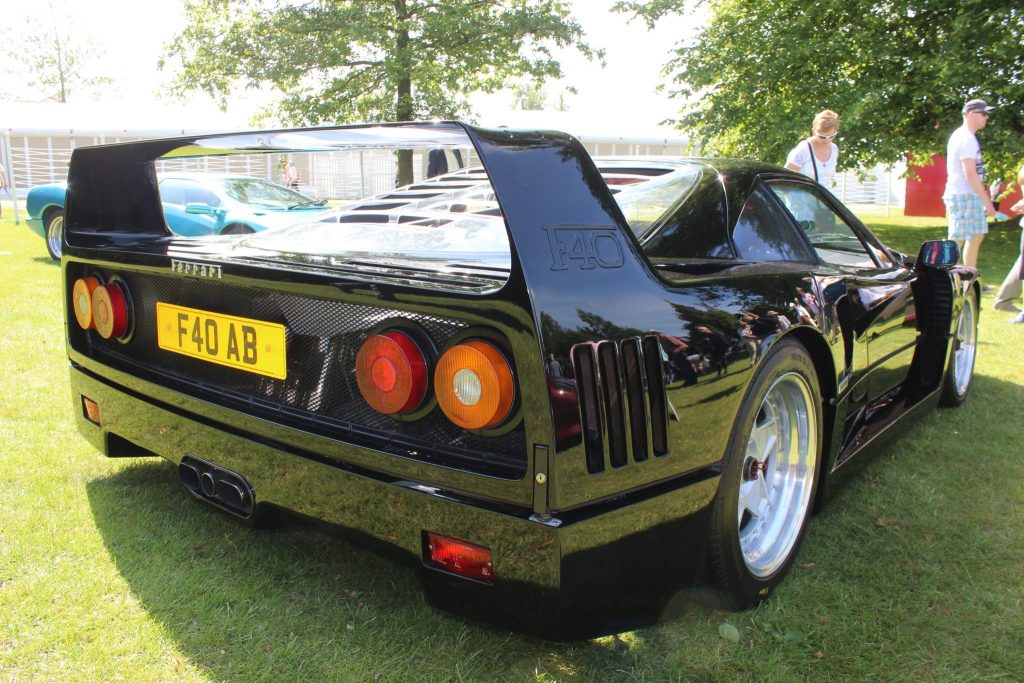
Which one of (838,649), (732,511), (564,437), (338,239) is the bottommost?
(838,649)

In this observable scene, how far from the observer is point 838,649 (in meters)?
1.91

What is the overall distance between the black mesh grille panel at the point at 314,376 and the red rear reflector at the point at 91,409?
10.3 inches

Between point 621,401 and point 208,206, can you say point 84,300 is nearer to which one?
point 621,401

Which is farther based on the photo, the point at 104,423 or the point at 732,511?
the point at 104,423

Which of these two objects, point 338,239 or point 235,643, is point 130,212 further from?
point 235,643

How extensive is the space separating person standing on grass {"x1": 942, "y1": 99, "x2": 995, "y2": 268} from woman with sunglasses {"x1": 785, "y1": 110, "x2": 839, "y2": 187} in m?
1.50

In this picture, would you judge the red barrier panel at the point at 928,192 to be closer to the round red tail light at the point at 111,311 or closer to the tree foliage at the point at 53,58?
the round red tail light at the point at 111,311

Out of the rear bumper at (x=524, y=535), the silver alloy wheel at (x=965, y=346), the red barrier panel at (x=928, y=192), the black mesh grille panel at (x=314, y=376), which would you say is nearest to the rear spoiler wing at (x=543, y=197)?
the black mesh grille panel at (x=314, y=376)

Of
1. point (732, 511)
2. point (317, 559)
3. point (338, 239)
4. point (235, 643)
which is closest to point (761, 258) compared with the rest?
point (732, 511)

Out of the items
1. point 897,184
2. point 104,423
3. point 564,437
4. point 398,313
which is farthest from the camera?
point 897,184

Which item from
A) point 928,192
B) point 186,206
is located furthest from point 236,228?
point 928,192

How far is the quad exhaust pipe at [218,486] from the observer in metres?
1.90

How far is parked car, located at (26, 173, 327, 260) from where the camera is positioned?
8805 mm

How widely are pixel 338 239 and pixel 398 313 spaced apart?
2.37ft
